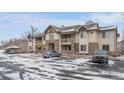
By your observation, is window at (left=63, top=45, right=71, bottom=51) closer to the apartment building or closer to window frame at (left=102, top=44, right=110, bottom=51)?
the apartment building

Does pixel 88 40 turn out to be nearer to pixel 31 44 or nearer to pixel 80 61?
pixel 80 61

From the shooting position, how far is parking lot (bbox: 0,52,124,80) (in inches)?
149

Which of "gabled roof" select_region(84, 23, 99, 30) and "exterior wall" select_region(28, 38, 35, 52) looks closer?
"gabled roof" select_region(84, 23, 99, 30)

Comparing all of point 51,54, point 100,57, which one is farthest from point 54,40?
point 100,57

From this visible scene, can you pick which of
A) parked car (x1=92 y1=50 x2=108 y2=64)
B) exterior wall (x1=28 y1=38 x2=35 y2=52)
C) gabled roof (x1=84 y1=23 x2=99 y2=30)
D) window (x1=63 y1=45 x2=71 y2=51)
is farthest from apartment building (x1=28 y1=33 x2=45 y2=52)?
parked car (x1=92 y1=50 x2=108 y2=64)

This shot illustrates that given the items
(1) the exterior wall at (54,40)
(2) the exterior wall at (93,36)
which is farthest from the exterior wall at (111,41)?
(1) the exterior wall at (54,40)

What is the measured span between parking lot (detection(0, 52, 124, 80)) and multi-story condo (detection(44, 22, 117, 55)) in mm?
161

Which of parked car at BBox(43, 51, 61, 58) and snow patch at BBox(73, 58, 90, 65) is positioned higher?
parked car at BBox(43, 51, 61, 58)

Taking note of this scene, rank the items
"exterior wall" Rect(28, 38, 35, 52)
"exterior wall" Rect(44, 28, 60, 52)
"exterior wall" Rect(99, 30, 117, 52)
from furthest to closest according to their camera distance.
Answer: "exterior wall" Rect(28, 38, 35, 52)
"exterior wall" Rect(44, 28, 60, 52)
"exterior wall" Rect(99, 30, 117, 52)

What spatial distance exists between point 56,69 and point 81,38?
0.56 m

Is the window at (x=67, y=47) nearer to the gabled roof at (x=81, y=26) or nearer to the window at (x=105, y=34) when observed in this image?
the gabled roof at (x=81, y=26)
